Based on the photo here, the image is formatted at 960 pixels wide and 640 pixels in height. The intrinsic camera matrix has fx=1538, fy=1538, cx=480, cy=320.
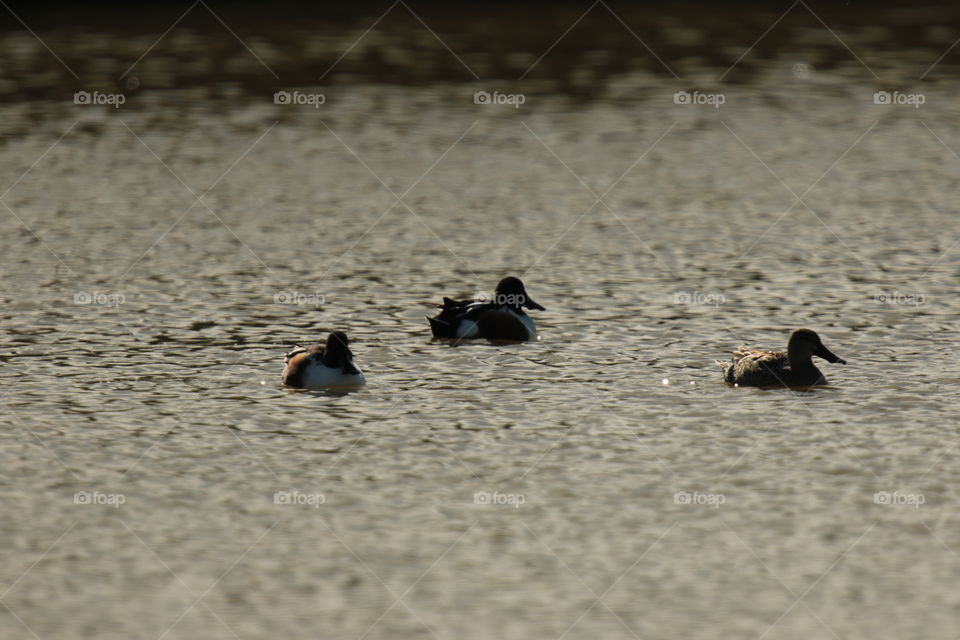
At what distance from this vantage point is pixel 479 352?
47.2ft

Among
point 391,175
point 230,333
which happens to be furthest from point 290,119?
point 230,333

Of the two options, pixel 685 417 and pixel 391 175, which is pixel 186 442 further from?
pixel 391 175

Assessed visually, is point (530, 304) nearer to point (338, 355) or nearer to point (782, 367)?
point (338, 355)

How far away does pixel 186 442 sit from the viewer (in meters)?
11.4

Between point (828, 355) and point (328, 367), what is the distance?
13.9ft

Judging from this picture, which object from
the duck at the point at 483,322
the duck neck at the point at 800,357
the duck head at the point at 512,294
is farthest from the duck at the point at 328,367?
the duck neck at the point at 800,357

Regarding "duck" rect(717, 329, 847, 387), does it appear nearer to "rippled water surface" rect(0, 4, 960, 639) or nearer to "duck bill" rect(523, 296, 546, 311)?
"rippled water surface" rect(0, 4, 960, 639)

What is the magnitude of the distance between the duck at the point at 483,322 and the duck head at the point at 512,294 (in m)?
0.09

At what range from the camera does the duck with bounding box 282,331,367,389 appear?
41.8ft

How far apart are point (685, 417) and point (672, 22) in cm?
2498

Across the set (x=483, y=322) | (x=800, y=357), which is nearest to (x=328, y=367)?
(x=483, y=322)

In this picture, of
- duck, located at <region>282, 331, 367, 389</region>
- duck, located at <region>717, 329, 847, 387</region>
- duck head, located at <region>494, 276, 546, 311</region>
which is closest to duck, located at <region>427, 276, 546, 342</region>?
duck head, located at <region>494, 276, 546, 311</region>

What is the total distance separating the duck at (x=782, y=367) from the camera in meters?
12.7

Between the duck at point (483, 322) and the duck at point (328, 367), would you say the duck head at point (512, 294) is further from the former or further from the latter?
the duck at point (328, 367)
